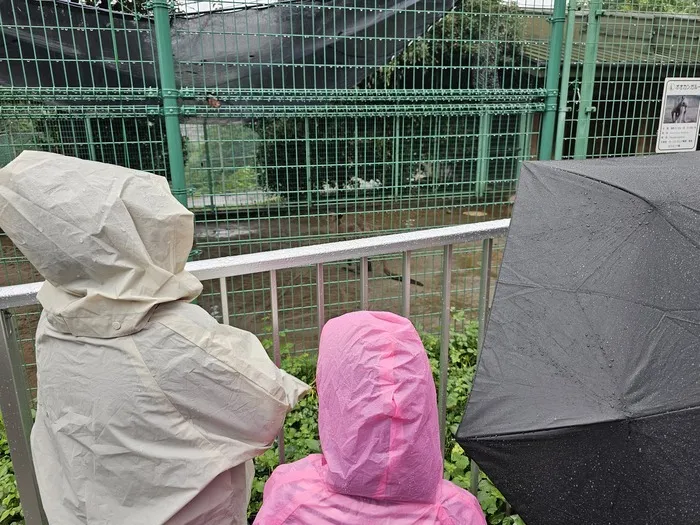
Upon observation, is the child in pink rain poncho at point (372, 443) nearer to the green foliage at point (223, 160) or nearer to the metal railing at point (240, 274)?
the metal railing at point (240, 274)

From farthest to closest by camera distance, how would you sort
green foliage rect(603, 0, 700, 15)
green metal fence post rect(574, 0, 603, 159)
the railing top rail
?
green foliage rect(603, 0, 700, 15) < green metal fence post rect(574, 0, 603, 159) < the railing top rail

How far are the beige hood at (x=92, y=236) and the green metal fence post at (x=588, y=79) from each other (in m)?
3.75

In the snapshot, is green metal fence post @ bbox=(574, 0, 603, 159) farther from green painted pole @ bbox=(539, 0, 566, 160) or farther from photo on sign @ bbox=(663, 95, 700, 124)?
photo on sign @ bbox=(663, 95, 700, 124)

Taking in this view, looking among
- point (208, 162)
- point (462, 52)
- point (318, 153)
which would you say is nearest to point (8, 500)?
point (208, 162)

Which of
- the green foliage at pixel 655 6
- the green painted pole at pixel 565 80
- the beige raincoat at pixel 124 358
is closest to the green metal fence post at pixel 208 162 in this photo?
the beige raincoat at pixel 124 358

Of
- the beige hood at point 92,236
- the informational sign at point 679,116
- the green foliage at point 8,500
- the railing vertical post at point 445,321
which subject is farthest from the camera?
the informational sign at point 679,116

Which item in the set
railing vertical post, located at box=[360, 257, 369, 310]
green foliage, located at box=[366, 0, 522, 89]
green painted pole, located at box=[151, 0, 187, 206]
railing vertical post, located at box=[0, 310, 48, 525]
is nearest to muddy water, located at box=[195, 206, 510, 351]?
green painted pole, located at box=[151, 0, 187, 206]

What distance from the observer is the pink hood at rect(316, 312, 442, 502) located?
1.21 meters

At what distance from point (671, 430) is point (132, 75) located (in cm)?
362

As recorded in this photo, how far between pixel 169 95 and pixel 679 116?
4050 millimetres

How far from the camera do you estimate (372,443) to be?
3.98 ft

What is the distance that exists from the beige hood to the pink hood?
0.54 metres

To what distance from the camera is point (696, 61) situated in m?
4.65

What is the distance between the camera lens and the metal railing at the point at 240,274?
1.63 m
